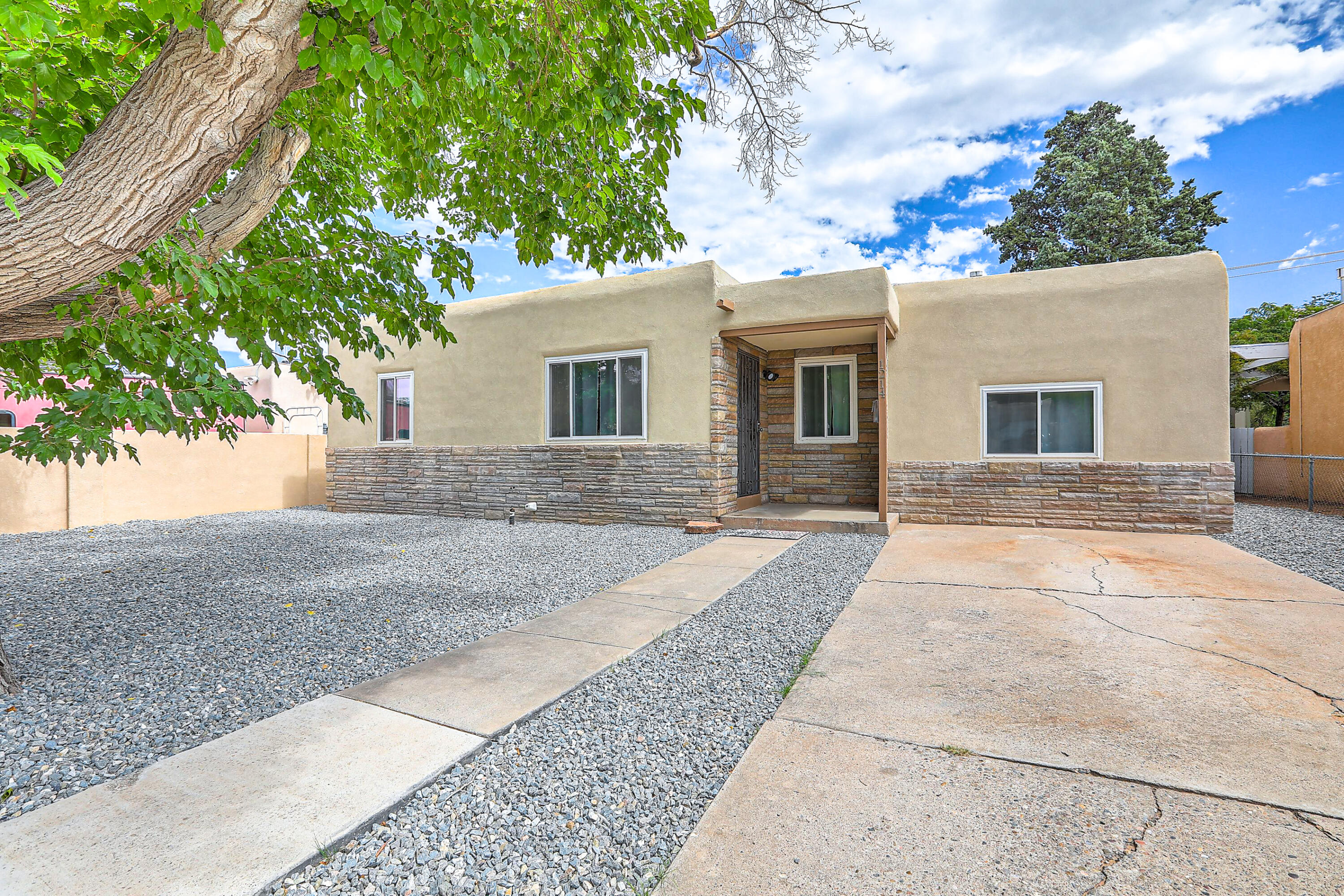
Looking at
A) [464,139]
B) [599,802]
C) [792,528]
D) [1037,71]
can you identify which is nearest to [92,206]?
[599,802]

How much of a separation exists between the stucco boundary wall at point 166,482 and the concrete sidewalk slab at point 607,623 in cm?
660

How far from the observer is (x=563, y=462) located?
29.6 ft

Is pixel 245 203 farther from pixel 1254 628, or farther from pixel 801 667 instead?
pixel 1254 628

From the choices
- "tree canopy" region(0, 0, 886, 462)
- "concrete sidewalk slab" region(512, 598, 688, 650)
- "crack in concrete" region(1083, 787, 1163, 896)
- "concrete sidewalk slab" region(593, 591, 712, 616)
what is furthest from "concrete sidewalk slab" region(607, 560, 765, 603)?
"crack in concrete" region(1083, 787, 1163, 896)

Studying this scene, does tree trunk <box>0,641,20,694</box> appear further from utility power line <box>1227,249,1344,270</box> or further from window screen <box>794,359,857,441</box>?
utility power line <box>1227,249,1344,270</box>

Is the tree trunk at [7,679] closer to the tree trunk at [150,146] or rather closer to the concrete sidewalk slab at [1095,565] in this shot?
the tree trunk at [150,146]

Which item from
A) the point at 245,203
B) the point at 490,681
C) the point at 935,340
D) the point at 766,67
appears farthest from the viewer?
the point at 935,340

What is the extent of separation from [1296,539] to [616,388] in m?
8.30

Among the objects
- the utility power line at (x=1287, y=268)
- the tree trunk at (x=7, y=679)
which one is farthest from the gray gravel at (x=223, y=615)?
the utility power line at (x=1287, y=268)

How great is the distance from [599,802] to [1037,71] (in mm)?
25618

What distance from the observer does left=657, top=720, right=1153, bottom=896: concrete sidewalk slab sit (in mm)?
1564

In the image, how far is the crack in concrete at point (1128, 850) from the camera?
154cm

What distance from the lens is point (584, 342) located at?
349 inches

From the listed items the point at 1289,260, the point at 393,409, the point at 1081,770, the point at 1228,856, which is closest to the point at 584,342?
the point at 393,409
